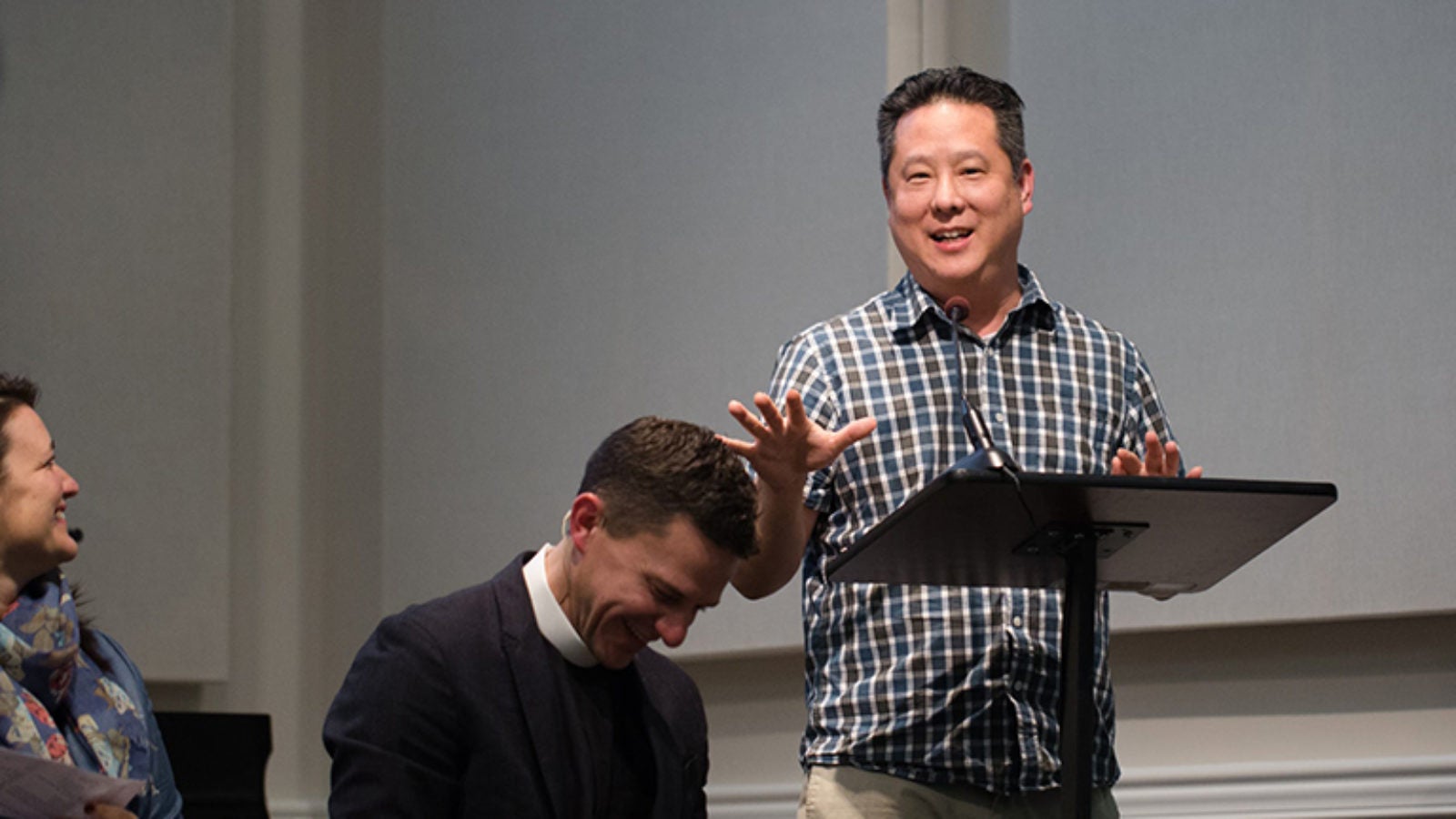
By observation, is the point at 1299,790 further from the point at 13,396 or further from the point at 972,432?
the point at 13,396

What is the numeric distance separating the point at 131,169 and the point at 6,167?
327 mm

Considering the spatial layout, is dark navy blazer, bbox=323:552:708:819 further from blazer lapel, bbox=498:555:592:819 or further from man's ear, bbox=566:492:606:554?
man's ear, bbox=566:492:606:554

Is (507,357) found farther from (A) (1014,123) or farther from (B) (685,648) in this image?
(A) (1014,123)

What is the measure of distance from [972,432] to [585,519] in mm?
507

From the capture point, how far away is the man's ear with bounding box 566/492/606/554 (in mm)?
2332

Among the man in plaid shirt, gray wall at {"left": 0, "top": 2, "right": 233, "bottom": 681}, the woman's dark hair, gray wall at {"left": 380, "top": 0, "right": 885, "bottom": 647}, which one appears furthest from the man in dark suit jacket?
gray wall at {"left": 0, "top": 2, "right": 233, "bottom": 681}

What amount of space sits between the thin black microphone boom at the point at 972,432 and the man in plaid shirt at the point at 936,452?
0.03m

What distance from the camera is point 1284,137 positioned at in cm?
373

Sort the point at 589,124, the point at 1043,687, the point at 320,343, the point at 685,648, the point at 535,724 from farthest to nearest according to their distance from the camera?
Answer: 1. the point at 320,343
2. the point at 589,124
3. the point at 685,648
4. the point at 1043,687
5. the point at 535,724

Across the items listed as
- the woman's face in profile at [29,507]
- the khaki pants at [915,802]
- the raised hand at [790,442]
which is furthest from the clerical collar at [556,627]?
the woman's face in profile at [29,507]

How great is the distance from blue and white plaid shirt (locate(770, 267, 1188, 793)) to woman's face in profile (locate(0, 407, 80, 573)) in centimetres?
130

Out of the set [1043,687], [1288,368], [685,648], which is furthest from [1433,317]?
[685,648]

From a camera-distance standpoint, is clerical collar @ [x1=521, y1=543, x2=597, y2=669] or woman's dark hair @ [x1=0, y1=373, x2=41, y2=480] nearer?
clerical collar @ [x1=521, y1=543, x2=597, y2=669]

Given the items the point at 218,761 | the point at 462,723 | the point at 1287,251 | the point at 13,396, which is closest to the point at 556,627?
the point at 462,723
